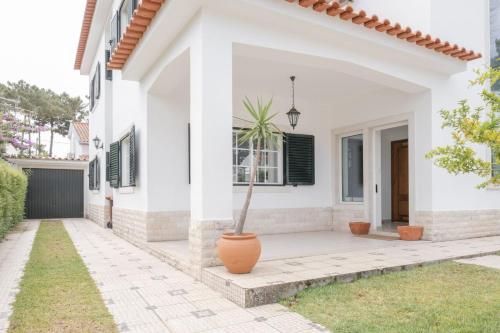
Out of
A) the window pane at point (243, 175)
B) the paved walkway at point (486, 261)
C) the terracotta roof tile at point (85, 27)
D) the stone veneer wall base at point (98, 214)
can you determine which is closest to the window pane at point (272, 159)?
the window pane at point (243, 175)

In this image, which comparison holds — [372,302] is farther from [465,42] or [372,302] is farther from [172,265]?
[465,42]

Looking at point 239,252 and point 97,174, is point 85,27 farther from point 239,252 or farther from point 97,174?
point 239,252

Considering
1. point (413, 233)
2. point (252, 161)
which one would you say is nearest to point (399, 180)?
point (413, 233)

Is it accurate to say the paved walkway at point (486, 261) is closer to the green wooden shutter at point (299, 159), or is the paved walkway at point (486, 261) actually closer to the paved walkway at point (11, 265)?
the green wooden shutter at point (299, 159)

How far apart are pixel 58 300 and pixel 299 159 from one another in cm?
666

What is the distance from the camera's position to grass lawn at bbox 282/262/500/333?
3.61 metres

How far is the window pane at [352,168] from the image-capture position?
1002cm

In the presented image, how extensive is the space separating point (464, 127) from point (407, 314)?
6.61ft

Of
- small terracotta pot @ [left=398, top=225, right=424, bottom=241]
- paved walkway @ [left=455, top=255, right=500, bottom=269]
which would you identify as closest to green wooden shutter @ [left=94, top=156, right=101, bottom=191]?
small terracotta pot @ [left=398, top=225, right=424, bottom=241]

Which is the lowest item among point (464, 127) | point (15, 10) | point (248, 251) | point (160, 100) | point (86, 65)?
point (248, 251)

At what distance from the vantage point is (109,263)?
22.6ft

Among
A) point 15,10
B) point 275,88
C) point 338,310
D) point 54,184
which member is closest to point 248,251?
point 338,310

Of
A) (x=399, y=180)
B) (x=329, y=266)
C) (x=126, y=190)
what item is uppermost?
(x=399, y=180)

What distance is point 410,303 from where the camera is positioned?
13.9ft
